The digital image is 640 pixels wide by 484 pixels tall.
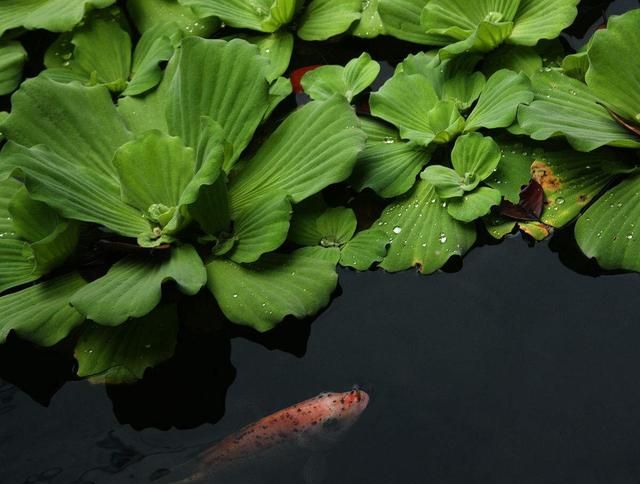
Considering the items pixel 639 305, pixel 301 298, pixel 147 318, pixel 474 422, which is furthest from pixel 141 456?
pixel 639 305

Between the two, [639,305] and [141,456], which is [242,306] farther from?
[639,305]

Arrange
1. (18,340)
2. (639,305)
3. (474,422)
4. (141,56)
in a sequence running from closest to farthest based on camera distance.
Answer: (474,422)
(639,305)
(18,340)
(141,56)

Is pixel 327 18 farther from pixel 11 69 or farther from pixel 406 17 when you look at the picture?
pixel 11 69

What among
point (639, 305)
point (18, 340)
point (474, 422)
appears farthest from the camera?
point (18, 340)

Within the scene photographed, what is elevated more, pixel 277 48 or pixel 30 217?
pixel 277 48

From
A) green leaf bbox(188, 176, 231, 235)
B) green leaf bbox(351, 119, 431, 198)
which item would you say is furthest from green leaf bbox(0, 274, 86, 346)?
green leaf bbox(351, 119, 431, 198)

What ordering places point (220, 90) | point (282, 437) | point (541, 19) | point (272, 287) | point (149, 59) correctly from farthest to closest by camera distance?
point (149, 59)
point (541, 19)
point (220, 90)
point (272, 287)
point (282, 437)

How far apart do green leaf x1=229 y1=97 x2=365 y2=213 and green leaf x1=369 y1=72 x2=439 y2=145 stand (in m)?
0.13

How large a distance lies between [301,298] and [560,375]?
1.60 feet

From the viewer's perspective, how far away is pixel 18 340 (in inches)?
76.4

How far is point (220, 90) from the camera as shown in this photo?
2037mm

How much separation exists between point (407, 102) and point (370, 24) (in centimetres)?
36

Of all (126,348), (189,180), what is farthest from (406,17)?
(126,348)

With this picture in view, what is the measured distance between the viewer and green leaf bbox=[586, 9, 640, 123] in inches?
75.5
